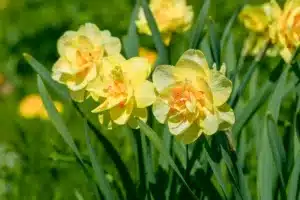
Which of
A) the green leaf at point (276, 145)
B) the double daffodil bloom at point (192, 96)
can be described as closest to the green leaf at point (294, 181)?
the green leaf at point (276, 145)

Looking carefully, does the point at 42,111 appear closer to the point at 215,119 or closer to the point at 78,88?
the point at 78,88

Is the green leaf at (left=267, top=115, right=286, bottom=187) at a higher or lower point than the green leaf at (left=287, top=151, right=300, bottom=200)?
higher

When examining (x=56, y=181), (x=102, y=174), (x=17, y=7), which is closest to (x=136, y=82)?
(x=102, y=174)

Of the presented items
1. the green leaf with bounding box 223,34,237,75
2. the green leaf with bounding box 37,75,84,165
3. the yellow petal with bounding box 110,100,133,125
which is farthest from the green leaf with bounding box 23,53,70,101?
the green leaf with bounding box 223,34,237,75

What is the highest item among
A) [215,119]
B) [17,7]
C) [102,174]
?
[215,119]

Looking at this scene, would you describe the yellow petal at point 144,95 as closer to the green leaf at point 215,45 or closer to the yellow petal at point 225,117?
the yellow petal at point 225,117

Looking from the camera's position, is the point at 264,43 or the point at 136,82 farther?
the point at 264,43

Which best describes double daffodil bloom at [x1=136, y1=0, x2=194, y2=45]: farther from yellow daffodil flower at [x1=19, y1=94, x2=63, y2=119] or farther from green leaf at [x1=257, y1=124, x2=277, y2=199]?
yellow daffodil flower at [x1=19, y1=94, x2=63, y2=119]
